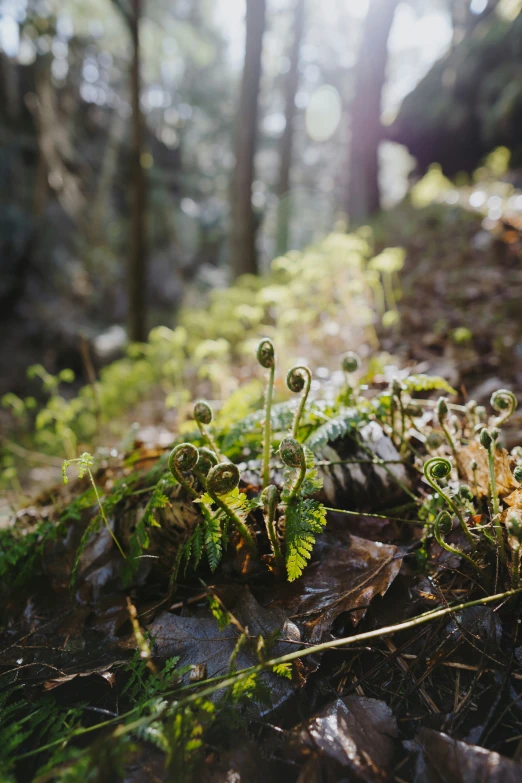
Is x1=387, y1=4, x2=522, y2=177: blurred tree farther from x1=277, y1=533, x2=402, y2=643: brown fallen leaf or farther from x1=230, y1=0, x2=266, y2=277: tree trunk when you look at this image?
x1=277, y1=533, x2=402, y2=643: brown fallen leaf

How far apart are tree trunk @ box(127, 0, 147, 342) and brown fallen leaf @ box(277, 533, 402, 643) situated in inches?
266

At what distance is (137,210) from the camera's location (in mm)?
7250

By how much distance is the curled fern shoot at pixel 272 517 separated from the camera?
1200 mm

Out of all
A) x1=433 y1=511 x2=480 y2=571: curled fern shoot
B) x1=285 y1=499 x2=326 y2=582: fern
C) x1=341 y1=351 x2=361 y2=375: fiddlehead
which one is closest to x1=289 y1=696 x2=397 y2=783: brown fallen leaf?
x1=285 y1=499 x2=326 y2=582: fern

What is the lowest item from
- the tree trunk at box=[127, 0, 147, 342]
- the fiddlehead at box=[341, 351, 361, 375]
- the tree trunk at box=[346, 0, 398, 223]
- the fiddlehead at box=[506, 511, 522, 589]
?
the fiddlehead at box=[506, 511, 522, 589]

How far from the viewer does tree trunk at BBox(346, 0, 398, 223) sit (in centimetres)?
868

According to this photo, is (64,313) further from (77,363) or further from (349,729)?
(349,729)

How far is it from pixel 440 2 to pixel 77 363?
21543 millimetres

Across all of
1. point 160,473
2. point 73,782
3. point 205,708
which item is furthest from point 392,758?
point 160,473

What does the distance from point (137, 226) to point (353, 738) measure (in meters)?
7.50

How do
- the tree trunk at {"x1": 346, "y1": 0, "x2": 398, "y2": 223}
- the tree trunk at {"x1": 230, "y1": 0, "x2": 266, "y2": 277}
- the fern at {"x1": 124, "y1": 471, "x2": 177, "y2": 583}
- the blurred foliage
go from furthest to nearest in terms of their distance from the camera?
the tree trunk at {"x1": 346, "y1": 0, "x2": 398, "y2": 223}
the tree trunk at {"x1": 230, "y1": 0, "x2": 266, "y2": 277}
the blurred foliage
the fern at {"x1": 124, "y1": 471, "x2": 177, "y2": 583}

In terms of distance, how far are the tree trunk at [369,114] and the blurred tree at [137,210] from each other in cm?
478

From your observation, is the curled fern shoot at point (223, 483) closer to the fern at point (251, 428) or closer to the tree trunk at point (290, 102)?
the fern at point (251, 428)

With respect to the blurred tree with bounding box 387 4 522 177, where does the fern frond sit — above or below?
below
